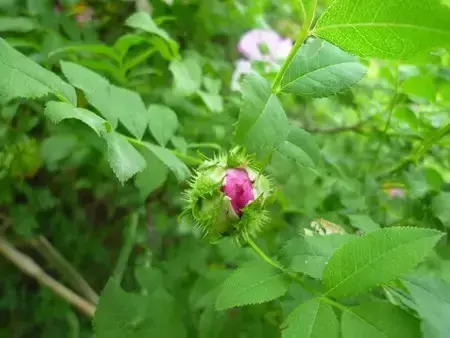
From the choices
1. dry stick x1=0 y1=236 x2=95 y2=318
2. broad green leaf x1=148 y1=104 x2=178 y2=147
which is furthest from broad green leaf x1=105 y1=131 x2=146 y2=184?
dry stick x1=0 y1=236 x2=95 y2=318

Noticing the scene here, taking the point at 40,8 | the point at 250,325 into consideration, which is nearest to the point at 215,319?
the point at 250,325

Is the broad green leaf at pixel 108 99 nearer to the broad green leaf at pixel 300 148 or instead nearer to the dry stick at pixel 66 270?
the broad green leaf at pixel 300 148

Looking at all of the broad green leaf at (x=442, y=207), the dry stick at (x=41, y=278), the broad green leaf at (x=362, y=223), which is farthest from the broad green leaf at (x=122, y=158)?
the dry stick at (x=41, y=278)

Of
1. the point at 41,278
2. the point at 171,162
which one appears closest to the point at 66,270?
the point at 41,278

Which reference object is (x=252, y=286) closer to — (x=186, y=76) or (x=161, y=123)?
→ (x=161, y=123)

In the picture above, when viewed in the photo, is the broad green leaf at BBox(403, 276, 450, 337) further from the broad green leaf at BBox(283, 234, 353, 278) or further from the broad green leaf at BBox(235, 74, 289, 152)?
the broad green leaf at BBox(235, 74, 289, 152)

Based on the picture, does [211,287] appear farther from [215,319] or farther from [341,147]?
[341,147]

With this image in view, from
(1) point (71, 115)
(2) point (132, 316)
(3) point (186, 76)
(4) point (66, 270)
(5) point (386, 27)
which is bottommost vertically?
(4) point (66, 270)

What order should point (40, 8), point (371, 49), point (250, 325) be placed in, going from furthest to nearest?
1. point (40, 8)
2. point (250, 325)
3. point (371, 49)

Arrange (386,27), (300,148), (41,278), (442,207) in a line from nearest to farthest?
(386,27) → (300,148) → (442,207) → (41,278)
